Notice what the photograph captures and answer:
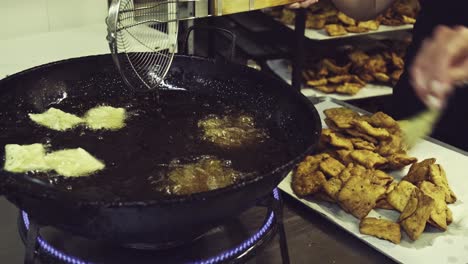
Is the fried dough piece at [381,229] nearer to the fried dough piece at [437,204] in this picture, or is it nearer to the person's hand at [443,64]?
the fried dough piece at [437,204]

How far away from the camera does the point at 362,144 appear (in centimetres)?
210

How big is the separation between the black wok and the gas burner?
0.10 m

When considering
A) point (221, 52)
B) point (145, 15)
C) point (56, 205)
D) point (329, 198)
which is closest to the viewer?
point (56, 205)

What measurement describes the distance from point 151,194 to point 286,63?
255cm

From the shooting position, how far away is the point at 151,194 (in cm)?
141

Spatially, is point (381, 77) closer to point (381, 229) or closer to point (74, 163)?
point (381, 229)

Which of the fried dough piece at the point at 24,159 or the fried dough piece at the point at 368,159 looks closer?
the fried dough piece at the point at 24,159

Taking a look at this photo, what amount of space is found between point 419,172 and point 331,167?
0.32m

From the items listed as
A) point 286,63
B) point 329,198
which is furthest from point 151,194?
point 286,63

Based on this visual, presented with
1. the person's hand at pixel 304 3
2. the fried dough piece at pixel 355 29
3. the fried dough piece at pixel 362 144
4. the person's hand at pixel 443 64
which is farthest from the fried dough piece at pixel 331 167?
the fried dough piece at pixel 355 29

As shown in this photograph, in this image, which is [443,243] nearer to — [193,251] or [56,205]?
[193,251]

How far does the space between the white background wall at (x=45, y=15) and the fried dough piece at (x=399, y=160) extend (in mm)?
1823

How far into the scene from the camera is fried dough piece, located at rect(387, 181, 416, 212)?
180 cm

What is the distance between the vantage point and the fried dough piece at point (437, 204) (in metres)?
1.72
